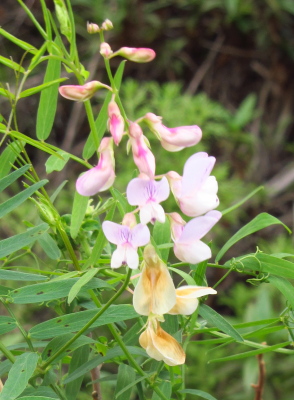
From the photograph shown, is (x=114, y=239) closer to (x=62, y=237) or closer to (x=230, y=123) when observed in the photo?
(x=62, y=237)

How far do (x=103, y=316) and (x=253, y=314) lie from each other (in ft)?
3.99

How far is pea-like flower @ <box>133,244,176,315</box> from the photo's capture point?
1.31 feet

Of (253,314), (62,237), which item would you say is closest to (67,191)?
(253,314)

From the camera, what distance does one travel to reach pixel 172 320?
48 centimetres

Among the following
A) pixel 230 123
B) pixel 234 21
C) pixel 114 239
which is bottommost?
pixel 230 123

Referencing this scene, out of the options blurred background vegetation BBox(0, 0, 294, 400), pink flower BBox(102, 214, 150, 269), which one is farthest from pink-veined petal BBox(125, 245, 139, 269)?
blurred background vegetation BBox(0, 0, 294, 400)

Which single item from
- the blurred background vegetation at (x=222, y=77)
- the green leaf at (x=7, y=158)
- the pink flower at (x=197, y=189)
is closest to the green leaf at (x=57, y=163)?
the green leaf at (x=7, y=158)

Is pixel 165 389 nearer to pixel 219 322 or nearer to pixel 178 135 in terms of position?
pixel 219 322

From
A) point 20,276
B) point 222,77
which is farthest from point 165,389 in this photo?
point 222,77

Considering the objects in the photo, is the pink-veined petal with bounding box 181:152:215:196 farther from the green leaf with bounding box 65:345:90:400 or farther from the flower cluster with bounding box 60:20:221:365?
the green leaf with bounding box 65:345:90:400

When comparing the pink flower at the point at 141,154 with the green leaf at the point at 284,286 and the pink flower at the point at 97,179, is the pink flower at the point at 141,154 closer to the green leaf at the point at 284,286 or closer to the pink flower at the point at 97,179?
the pink flower at the point at 97,179

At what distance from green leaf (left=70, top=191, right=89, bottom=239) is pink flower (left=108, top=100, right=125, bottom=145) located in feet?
0.26

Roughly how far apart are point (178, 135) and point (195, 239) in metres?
0.07

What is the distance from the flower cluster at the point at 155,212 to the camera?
38 centimetres
